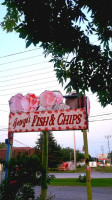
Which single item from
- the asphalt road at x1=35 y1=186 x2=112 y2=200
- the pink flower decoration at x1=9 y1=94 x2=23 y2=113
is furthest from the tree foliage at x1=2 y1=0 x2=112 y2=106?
the asphalt road at x1=35 y1=186 x2=112 y2=200

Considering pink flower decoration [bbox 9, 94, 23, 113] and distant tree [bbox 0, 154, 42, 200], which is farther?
pink flower decoration [bbox 9, 94, 23, 113]

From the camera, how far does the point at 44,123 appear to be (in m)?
6.90

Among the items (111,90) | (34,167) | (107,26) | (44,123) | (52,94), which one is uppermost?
(107,26)

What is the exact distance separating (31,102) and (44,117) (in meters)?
0.86

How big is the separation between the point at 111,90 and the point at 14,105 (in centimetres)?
439

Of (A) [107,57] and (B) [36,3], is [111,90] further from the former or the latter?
(B) [36,3]

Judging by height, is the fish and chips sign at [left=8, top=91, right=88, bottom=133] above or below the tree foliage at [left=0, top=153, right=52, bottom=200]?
above

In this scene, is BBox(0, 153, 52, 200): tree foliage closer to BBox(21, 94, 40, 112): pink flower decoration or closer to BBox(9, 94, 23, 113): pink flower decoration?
BBox(21, 94, 40, 112): pink flower decoration

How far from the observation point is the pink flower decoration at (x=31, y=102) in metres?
7.34

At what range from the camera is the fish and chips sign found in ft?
21.4

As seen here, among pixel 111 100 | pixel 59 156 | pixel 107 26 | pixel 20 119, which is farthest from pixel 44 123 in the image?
pixel 59 156

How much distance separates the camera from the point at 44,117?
6.96m

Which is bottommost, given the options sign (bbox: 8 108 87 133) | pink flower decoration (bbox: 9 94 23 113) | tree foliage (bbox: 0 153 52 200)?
tree foliage (bbox: 0 153 52 200)

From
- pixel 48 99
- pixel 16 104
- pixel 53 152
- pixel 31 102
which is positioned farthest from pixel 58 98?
pixel 53 152
